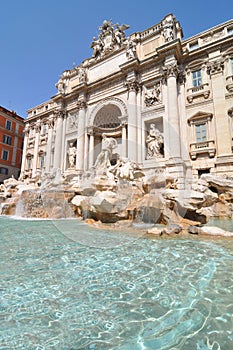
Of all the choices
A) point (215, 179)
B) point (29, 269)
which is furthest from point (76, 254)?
point (215, 179)

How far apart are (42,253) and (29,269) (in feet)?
2.28

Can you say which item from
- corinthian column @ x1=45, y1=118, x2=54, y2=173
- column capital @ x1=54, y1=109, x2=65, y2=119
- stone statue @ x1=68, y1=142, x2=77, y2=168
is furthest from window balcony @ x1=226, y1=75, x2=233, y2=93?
corinthian column @ x1=45, y1=118, x2=54, y2=173

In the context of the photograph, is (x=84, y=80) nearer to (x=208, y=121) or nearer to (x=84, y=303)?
(x=208, y=121)

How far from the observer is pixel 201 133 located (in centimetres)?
1152

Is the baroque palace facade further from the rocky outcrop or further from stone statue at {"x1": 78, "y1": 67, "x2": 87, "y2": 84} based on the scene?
the rocky outcrop

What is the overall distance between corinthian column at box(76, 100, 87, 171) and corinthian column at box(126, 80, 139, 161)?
15.5 feet

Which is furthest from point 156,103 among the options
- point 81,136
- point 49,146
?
point 49,146

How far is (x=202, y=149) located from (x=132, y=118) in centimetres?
528

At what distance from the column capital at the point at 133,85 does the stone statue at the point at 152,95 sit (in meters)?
0.77

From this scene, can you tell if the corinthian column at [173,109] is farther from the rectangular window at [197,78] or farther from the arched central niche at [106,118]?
the arched central niche at [106,118]

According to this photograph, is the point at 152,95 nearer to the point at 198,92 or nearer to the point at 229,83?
the point at 198,92

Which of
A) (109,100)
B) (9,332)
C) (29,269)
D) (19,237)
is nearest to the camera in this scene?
(9,332)

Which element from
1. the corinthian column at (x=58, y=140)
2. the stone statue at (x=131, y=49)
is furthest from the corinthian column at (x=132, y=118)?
the corinthian column at (x=58, y=140)

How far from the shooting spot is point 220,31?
38.9 feet
